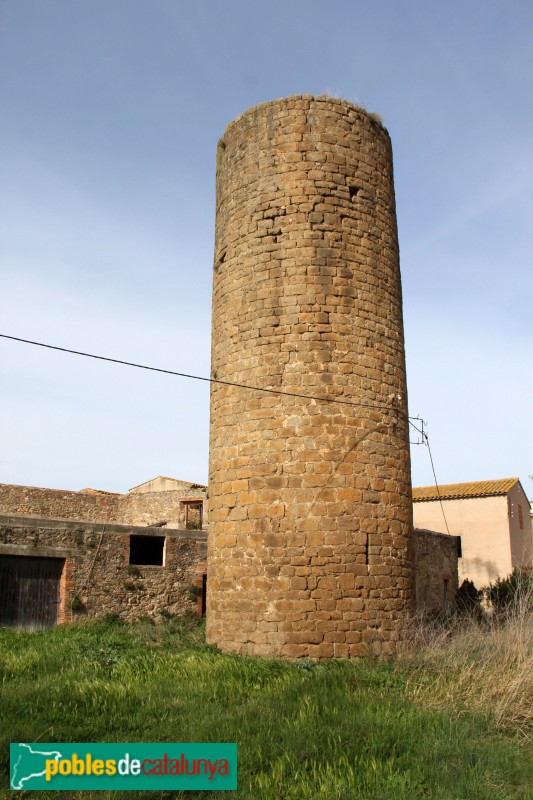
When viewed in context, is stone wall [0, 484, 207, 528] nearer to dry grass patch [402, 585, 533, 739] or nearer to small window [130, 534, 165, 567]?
small window [130, 534, 165, 567]

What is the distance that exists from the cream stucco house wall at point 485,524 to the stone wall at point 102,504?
9.27 meters

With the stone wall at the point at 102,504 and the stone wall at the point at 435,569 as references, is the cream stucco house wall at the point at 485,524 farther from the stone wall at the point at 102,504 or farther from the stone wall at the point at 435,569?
the stone wall at the point at 102,504

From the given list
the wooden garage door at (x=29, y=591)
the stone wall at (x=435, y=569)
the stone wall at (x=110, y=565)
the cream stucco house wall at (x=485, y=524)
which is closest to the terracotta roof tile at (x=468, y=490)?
the cream stucco house wall at (x=485, y=524)

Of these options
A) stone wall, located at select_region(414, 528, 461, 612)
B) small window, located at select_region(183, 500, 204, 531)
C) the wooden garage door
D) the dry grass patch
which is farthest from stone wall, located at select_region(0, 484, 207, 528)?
the dry grass patch

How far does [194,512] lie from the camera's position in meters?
22.0

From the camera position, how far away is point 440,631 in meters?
9.25

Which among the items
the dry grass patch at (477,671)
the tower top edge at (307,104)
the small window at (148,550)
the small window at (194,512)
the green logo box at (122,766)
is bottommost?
the green logo box at (122,766)

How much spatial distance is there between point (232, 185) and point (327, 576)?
5.86 m

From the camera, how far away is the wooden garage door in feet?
39.5

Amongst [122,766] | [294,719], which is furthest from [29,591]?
[122,766]

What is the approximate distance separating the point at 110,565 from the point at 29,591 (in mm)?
1776

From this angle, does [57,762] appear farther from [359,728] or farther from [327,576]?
[327,576]

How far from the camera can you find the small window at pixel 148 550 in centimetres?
1498

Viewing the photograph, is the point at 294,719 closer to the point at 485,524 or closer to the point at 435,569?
the point at 435,569
